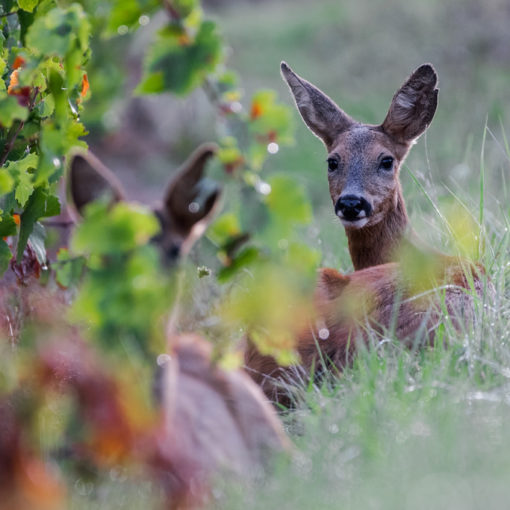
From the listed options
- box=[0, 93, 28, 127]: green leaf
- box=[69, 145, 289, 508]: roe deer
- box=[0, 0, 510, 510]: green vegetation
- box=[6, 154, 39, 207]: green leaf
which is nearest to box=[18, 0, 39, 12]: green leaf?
box=[0, 0, 510, 510]: green vegetation

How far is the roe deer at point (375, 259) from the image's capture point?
4.53 metres

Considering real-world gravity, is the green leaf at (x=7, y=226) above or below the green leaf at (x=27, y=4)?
below

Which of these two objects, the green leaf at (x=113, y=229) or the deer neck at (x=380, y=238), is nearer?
the green leaf at (x=113, y=229)

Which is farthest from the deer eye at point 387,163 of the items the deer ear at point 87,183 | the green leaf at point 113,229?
the green leaf at point 113,229

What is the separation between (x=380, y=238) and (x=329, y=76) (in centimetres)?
1242

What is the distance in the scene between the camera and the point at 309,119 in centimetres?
601

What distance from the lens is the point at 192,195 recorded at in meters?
3.29

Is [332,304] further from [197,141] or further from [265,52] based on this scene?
[265,52]

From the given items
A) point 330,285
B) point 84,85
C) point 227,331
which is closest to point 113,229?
point 227,331

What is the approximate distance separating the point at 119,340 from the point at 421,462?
97cm

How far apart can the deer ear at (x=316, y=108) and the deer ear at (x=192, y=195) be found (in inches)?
106

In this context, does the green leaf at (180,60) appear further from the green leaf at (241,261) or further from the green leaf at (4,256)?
the green leaf at (4,256)

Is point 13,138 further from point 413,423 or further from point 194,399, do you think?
point 413,423

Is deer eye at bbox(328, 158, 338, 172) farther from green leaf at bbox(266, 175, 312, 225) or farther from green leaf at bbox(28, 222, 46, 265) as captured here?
green leaf at bbox(266, 175, 312, 225)
